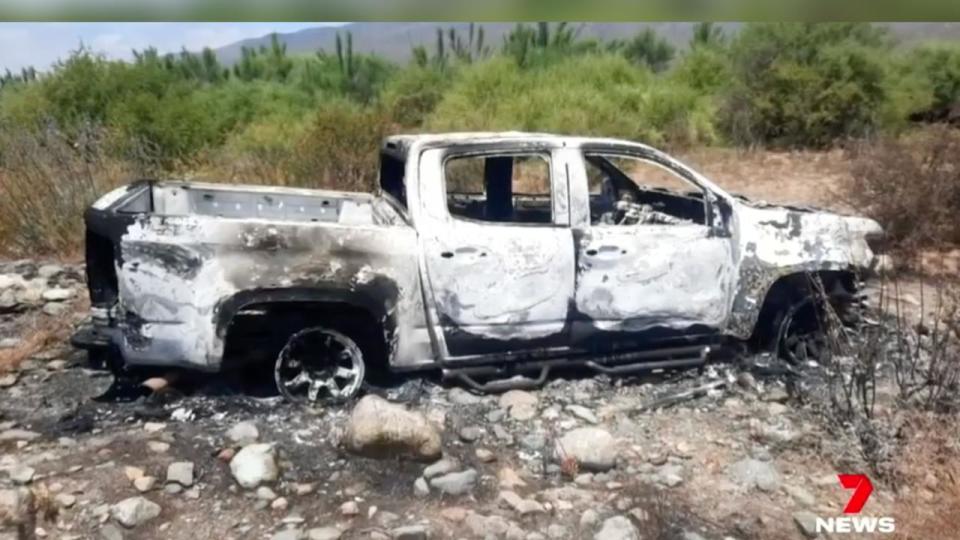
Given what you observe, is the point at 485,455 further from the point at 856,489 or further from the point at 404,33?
the point at 404,33

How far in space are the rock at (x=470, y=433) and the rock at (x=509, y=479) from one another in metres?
0.25

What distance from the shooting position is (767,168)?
5.95 meters

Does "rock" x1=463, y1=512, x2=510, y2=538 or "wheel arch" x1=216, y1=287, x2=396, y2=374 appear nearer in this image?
"rock" x1=463, y1=512, x2=510, y2=538

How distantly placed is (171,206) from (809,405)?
10.7 feet

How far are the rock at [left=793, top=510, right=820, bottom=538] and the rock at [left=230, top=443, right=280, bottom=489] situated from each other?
79.6 inches

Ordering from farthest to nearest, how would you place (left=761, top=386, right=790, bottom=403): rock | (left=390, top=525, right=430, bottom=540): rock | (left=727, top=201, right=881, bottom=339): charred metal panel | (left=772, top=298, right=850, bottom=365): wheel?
(left=772, top=298, right=850, bottom=365): wheel → (left=727, top=201, right=881, bottom=339): charred metal panel → (left=761, top=386, right=790, bottom=403): rock → (left=390, top=525, right=430, bottom=540): rock

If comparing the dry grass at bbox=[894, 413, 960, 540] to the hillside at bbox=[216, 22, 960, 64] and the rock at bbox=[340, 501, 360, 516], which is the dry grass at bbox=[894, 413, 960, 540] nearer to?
the hillside at bbox=[216, 22, 960, 64]

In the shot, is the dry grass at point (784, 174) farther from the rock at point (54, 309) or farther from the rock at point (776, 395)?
the rock at point (54, 309)

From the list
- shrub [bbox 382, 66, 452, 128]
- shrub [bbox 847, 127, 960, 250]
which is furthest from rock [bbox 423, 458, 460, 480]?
shrub [bbox 847, 127, 960, 250]

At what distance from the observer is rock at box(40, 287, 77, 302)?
503cm

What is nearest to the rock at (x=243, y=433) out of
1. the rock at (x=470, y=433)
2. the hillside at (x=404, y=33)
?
the rock at (x=470, y=433)

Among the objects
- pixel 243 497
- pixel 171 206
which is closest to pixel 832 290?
pixel 243 497

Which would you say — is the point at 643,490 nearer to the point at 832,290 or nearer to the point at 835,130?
the point at 832,290

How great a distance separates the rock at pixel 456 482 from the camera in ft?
10.7
